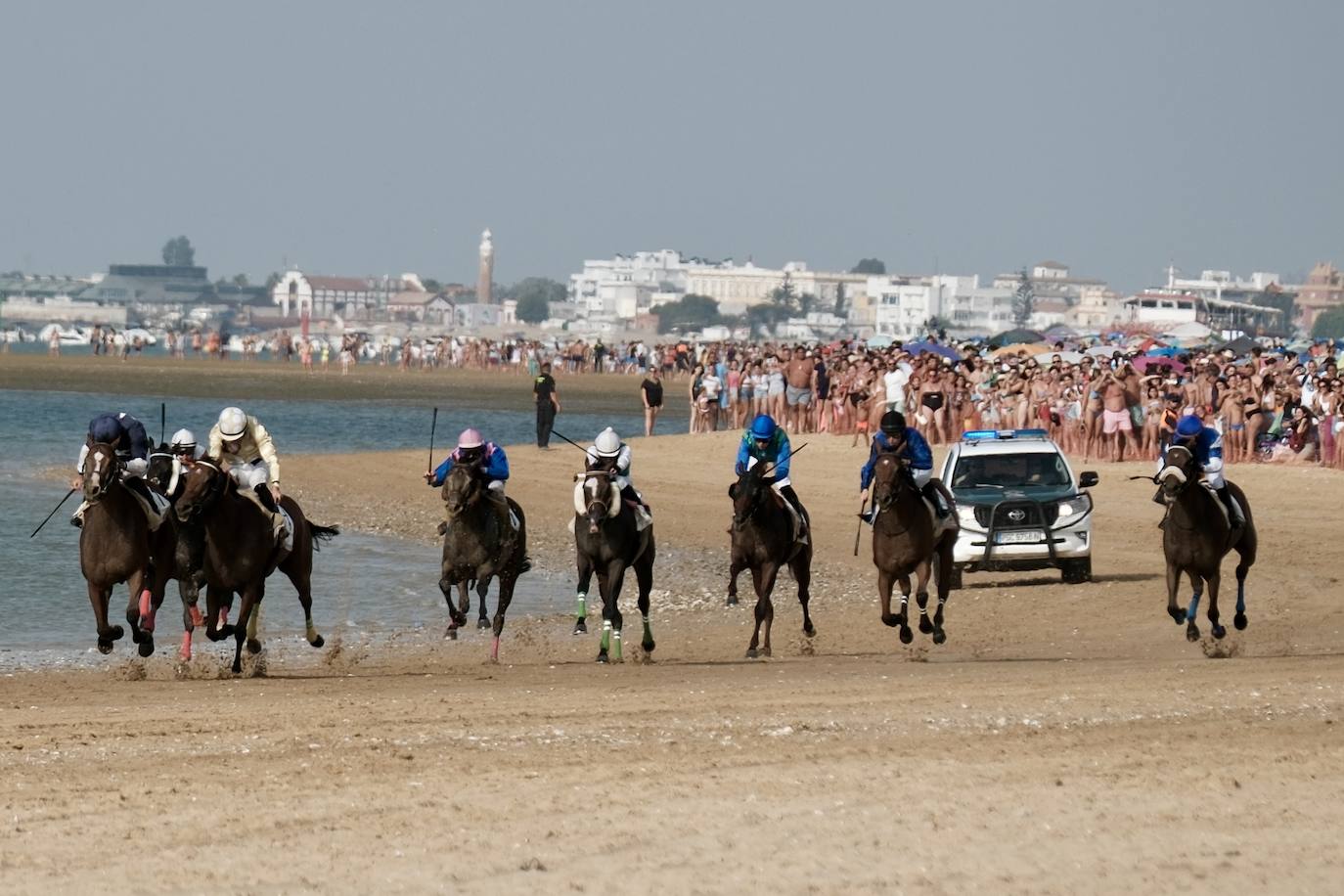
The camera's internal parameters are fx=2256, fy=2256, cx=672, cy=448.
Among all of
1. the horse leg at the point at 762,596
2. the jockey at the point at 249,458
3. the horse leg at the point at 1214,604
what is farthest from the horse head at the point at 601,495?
the horse leg at the point at 1214,604

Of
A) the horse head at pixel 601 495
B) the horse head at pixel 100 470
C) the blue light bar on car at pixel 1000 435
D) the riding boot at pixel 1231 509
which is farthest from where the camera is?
the blue light bar on car at pixel 1000 435

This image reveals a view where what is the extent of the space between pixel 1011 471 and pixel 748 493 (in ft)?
23.5

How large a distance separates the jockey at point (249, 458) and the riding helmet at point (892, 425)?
15.1 feet

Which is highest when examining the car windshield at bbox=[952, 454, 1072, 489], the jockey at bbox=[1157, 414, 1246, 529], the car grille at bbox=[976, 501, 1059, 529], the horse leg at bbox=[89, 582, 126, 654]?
the jockey at bbox=[1157, 414, 1246, 529]

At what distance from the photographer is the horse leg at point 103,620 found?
1509 centimetres

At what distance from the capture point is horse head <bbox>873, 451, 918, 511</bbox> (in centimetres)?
1722

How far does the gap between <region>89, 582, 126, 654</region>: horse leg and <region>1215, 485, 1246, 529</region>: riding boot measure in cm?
856

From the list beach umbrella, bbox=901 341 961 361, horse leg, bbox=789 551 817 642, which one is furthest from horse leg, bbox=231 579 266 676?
beach umbrella, bbox=901 341 961 361

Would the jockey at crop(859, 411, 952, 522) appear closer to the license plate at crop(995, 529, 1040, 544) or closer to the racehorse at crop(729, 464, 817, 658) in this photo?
the racehorse at crop(729, 464, 817, 658)

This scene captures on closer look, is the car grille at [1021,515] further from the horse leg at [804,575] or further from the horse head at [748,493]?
the horse head at [748,493]

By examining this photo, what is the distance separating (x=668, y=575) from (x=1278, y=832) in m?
15.6

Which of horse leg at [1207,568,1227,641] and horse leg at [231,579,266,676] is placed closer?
horse leg at [231,579,266,676]

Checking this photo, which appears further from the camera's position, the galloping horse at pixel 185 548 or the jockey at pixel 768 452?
the jockey at pixel 768 452

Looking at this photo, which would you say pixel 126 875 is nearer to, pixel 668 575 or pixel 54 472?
pixel 668 575
